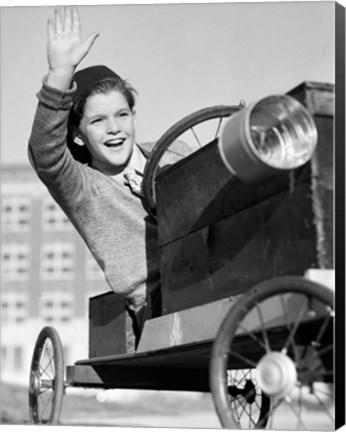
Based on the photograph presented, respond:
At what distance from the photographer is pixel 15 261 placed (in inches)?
174

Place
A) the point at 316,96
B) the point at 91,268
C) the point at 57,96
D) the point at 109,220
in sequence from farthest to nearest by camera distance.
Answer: the point at 91,268 → the point at 109,220 → the point at 57,96 → the point at 316,96

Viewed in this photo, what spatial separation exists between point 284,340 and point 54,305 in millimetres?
1470

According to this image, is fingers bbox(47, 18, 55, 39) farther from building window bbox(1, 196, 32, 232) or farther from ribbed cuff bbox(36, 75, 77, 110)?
building window bbox(1, 196, 32, 232)

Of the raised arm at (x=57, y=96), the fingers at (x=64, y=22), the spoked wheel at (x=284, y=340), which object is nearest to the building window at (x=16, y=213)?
the raised arm at (x=57, y=96)

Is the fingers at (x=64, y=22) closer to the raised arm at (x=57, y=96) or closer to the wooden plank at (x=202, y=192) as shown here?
the raised arm at (x=57, y=96)

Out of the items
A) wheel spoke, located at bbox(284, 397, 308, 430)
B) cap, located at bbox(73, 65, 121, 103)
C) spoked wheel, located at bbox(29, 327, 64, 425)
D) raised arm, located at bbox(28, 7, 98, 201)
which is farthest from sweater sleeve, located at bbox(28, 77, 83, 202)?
wheel spoke, located at bbox(284, 397, 308, 430)

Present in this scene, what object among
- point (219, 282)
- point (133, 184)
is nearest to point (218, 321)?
point (219, 282)

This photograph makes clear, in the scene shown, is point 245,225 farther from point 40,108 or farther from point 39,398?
point 39,398

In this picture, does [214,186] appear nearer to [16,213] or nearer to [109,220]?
[109,220]

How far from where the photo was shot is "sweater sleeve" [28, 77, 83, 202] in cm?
402

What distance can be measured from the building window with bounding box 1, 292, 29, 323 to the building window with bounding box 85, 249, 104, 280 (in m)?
0.30

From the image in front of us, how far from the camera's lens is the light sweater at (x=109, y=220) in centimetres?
419

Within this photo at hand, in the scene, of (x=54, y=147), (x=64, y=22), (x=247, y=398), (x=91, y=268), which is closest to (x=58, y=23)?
(x=64, y=22)

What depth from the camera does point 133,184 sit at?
432cm
